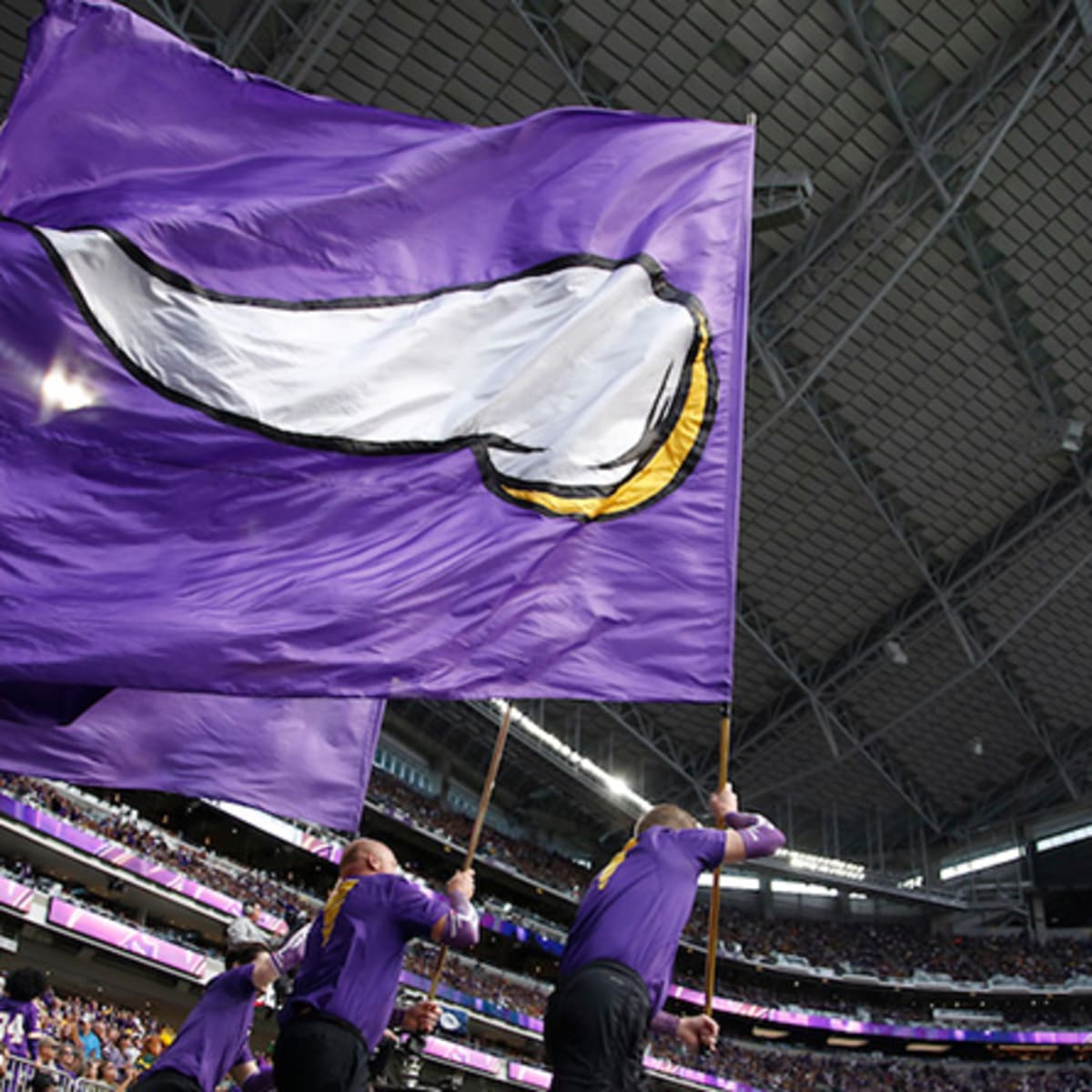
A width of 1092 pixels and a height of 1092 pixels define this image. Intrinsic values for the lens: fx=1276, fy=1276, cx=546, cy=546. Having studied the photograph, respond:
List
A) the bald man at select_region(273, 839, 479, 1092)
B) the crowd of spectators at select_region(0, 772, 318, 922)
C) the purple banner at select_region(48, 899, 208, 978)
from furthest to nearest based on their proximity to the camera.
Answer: the crowd of spectators at select_region(0, 772, 318, 922), the purple banner at select_region(48, 899, 208, 978), the bald man at select_region(273, 839, 479, 1092)

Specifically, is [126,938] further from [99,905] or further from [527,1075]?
[527,1075]

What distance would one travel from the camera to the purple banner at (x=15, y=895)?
76.8ft

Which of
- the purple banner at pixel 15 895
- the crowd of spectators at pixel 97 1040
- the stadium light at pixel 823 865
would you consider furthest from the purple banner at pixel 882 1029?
the purple banner at pixel 15 895

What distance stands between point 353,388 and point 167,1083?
2945 millimetres

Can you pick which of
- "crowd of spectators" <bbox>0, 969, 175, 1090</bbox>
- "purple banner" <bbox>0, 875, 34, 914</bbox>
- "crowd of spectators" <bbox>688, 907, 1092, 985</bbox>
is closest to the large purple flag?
"crowd of spectators" <bbox>0, 969, 175, 1090</bbox>

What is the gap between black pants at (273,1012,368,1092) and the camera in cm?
416

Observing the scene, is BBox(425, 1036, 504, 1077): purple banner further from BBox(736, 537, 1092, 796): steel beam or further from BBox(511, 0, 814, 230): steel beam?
BBox(511, 0, 814, 230): steel beam

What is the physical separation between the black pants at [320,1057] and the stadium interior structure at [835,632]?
21.0 metres

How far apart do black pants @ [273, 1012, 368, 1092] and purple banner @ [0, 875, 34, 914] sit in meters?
21.6

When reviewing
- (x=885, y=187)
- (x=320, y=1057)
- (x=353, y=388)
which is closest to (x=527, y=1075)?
(x=885, y=187)

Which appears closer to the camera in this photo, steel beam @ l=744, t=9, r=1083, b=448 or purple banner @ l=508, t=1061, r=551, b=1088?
steel beam @ l=744, t=9, r=1083, b=448

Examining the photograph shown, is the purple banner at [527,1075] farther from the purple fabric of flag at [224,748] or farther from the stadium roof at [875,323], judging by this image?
the purple fabric of flag at [224,748]

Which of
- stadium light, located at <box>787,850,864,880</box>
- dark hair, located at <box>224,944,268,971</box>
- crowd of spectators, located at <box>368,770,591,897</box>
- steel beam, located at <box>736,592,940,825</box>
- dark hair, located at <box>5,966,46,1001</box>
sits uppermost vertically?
A: steel beam, located at <box>736,592,940,825</box>

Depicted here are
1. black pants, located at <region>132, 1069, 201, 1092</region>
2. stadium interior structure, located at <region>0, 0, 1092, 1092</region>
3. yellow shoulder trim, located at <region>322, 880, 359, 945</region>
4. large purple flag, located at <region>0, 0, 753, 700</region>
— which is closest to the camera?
yellow shoulder trim, located at <region>322, 880, 359, 945</region>
